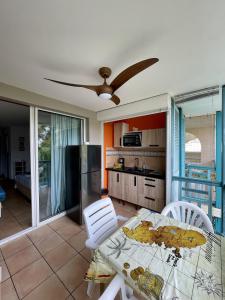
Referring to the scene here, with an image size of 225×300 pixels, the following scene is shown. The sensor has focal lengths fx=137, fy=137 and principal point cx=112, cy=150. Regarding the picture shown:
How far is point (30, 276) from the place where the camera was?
1.53m

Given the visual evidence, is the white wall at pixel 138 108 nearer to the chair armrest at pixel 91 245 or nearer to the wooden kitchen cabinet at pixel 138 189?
the wooden kitchen cabinet at pixel 138 189

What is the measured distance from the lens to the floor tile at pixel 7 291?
51.9 inches

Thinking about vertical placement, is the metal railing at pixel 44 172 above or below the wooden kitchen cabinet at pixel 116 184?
above

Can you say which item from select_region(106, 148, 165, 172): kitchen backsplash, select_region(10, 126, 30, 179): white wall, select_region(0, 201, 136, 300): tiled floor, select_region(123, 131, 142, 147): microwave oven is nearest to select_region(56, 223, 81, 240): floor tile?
select_region(0, 201, 136, 300): tiled floor

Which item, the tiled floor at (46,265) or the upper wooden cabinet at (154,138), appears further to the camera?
the upper wooden cabinet at (154,138)

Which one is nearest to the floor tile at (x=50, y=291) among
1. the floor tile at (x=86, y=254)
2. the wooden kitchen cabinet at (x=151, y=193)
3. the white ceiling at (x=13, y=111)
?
the floor tile at (x=86, y=254)

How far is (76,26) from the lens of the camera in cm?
109

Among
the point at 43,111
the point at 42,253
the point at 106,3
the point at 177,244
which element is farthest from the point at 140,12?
the point at 42,253

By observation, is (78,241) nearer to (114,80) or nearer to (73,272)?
(73,272)

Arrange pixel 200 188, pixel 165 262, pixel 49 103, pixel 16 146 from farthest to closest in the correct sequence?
pixel 16 146
pixel 200 188
pixel 49 103
pixel 165 262

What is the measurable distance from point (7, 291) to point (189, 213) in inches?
80.5

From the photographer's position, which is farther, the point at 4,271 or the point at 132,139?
the point at 132,139

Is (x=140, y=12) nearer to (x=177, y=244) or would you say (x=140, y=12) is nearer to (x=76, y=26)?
(x=76, y=26)

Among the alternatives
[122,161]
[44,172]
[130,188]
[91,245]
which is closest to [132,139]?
[122,161]
